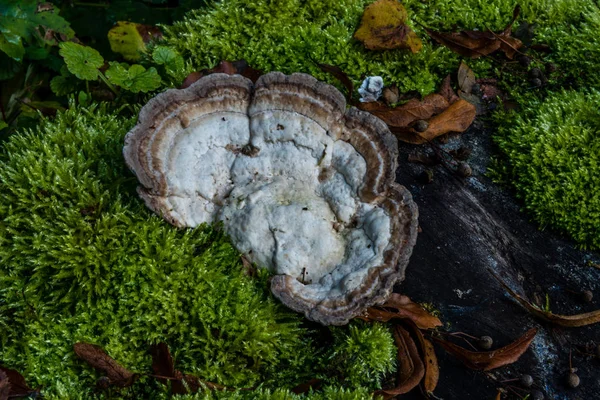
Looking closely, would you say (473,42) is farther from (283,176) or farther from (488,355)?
(488,355)

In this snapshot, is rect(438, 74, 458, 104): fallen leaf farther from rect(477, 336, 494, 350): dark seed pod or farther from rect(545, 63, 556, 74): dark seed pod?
rect(477, 336, 494, 350): dark seed pod

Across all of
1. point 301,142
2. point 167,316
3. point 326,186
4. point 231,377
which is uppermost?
point 301,142

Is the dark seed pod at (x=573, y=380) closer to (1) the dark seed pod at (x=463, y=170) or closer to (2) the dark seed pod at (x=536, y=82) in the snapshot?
(1) the dark seed pod at (x=463, y=170)

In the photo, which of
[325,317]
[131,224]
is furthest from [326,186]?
[131,224]

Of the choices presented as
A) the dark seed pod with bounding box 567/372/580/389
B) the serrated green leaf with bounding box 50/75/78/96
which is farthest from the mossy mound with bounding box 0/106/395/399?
the serrated green leaf with bounding box 50/75/78/96

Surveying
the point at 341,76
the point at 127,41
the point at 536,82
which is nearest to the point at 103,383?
the point at 341,76

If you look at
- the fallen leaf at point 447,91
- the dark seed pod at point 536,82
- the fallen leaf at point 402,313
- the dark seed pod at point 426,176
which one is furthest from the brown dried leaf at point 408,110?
the fallen leaf at point 402,313

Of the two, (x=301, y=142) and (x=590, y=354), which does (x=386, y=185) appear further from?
(x=590, y=354)
